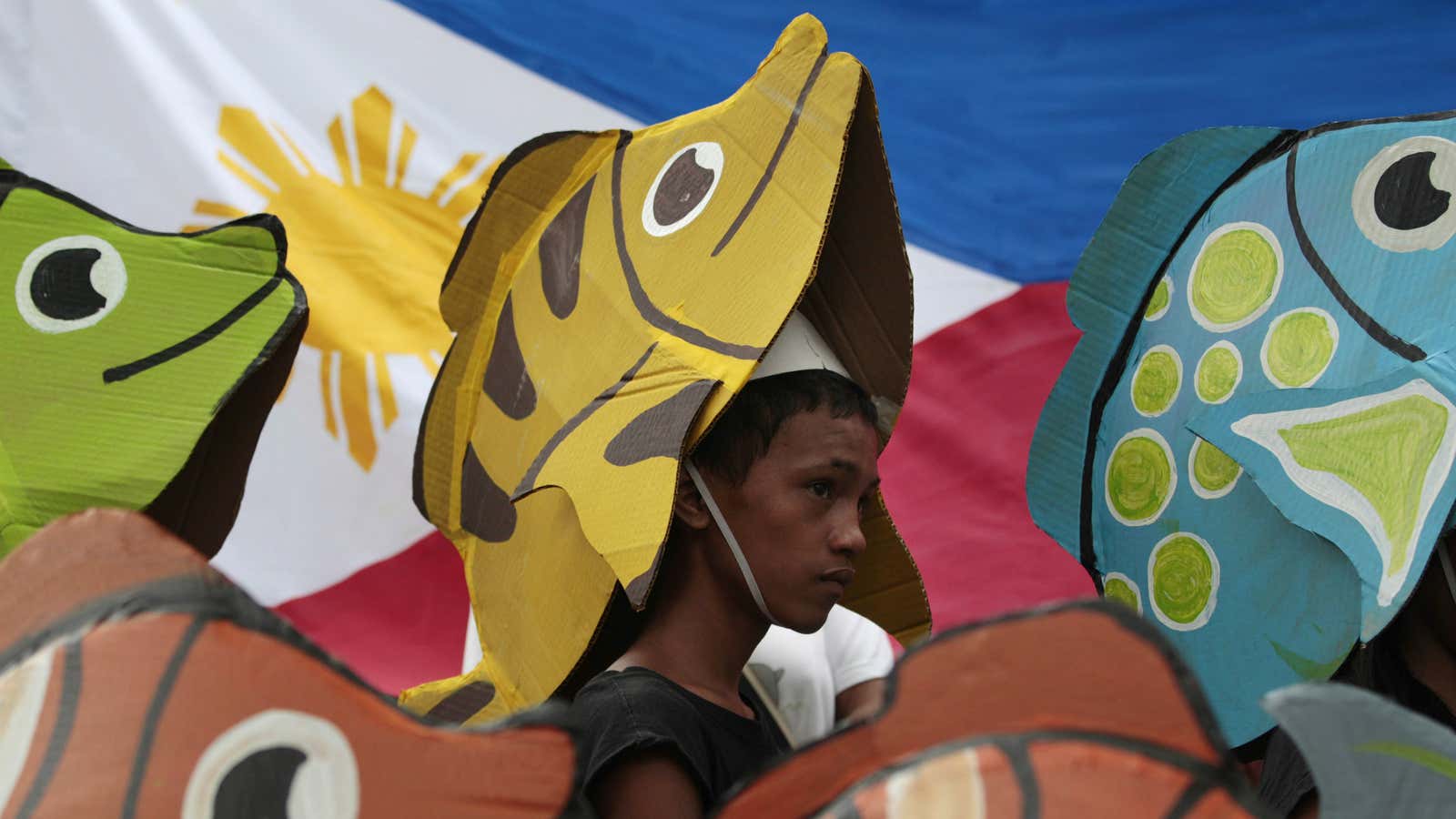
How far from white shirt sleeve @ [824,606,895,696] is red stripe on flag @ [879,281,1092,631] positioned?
0.67 m

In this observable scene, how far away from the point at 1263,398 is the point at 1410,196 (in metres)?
0.22

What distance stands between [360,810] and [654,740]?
36 cm

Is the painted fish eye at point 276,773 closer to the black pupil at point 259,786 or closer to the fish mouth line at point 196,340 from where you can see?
the black pupil at point 259,786

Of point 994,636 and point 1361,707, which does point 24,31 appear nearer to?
point 994,636

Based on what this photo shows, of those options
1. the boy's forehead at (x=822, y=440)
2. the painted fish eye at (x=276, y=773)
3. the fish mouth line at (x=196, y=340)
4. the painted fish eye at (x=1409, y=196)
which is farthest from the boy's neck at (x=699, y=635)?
the painted fish eye at (x=1409, y=196)

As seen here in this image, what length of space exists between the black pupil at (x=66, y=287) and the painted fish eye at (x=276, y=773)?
587 millimetres

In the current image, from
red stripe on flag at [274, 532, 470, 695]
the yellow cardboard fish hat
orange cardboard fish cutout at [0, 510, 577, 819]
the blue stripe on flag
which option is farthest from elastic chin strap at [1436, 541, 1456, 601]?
red stripe on flag at [274, 532, 470, 695]

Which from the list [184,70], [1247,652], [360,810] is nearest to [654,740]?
[360,810]

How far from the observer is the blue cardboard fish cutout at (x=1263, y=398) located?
1.30 meters

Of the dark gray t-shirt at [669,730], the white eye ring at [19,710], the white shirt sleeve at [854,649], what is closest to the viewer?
the white eye ring at [19,710]

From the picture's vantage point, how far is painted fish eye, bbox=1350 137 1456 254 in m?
1.36

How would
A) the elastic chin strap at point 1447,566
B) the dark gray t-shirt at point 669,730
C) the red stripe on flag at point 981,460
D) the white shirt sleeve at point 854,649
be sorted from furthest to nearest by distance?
the red stripe on flag at point 981,460 → the white shirt sleeve at point 854,649 → the elastic chin strap at point 1447,566 → the dark gray t-shirt at point 669,730

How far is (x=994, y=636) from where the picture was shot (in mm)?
754

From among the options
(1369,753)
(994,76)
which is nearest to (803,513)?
(1369,753)
